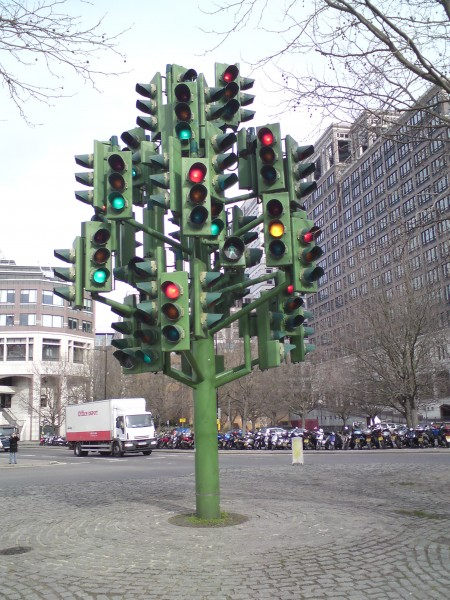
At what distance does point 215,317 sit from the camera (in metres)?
7.57

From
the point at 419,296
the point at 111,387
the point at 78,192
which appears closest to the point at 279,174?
the point at 78,192

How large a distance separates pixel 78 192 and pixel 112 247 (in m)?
0.92

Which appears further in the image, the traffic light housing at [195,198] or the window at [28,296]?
the window at [28,296]

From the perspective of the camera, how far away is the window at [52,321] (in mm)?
86619

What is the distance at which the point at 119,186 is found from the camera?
7430 mm

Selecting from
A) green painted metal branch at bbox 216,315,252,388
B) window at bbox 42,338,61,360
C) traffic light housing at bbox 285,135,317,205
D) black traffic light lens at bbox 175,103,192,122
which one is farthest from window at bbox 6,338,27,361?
traffic light housing at bbox 285,135,317,205

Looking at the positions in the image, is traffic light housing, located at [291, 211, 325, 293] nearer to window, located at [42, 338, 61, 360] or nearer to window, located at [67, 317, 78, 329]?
window, located at [42, 338, 61, 360]

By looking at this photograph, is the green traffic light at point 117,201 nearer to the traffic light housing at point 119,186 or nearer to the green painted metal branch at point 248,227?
the traffic light housing at point 119,186

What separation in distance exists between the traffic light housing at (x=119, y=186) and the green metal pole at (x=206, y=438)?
7.98 feet

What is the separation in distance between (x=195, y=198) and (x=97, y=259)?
149 cm

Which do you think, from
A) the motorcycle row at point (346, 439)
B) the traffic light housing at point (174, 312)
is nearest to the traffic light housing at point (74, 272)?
the traffic light housing at point (174, 312)

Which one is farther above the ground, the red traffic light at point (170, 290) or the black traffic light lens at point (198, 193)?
the black traffic light lens at point (198, 193)

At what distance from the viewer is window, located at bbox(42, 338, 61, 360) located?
283 ft

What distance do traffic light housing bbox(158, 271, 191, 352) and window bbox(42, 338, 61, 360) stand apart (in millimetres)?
83261
